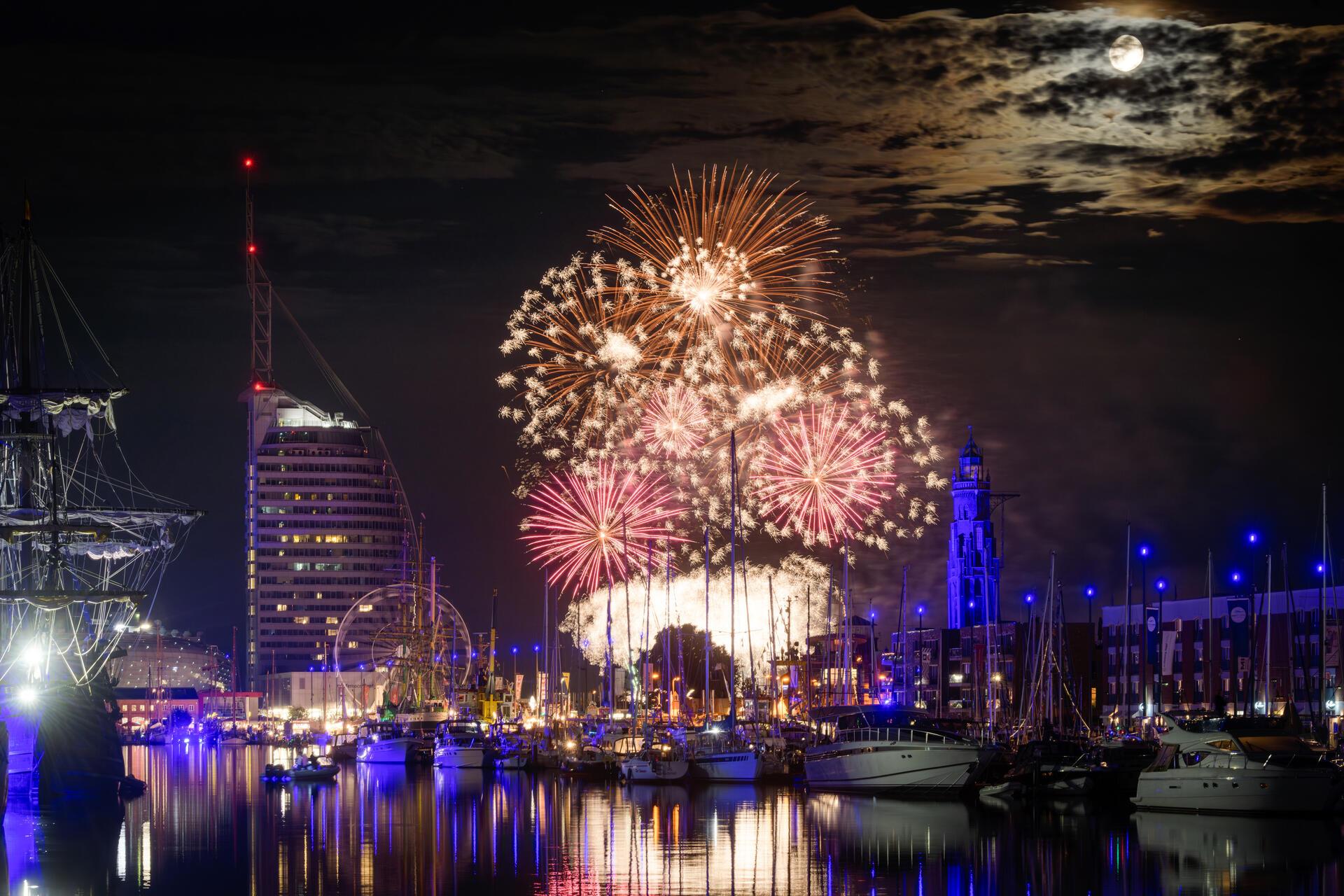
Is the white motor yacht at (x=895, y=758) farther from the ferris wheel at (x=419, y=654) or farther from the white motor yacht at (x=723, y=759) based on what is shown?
the ferris wheel at (x=419, y=654)

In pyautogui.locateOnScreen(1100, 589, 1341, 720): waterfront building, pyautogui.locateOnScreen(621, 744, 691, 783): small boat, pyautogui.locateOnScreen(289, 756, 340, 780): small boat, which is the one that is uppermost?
pyautogui.locateOnScreen(1100, 589, 1341, 720): waterfront building

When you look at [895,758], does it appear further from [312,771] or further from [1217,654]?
[1217,654]

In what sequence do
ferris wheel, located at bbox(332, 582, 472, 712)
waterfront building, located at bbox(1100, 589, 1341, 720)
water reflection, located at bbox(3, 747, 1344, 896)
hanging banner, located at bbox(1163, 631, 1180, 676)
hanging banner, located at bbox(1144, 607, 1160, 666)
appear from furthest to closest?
ferris wheel, located at bbox(332, 582, 472, 712), hanging banner, located at bbox(1144, 607, 1160, 666), hanging banner, located at bbox(1163, 631, 1180, 676), waterfront building, located at bbox(1100, 589, 1341, 720), water reflection, located at bbox(3, 747, 1344, 896)

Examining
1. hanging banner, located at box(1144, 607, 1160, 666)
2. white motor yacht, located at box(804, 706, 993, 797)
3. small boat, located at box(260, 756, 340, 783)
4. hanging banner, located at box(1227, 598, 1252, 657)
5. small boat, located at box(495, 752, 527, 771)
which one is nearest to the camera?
white motor yacht, located at box(804, 706, 993, 797)

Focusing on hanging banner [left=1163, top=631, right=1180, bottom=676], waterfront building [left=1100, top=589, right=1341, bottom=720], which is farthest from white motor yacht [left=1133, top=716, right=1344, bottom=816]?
hanging banner [left=1163, top=631, right=1180, bottom=676]

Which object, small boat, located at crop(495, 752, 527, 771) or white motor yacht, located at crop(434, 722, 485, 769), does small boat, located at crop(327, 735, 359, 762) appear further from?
small boat, located at crop(495, 752, 527, 771)

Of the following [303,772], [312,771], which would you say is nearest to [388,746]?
[303,772]

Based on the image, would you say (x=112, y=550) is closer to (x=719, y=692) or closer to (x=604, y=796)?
(x=604, y=796)
